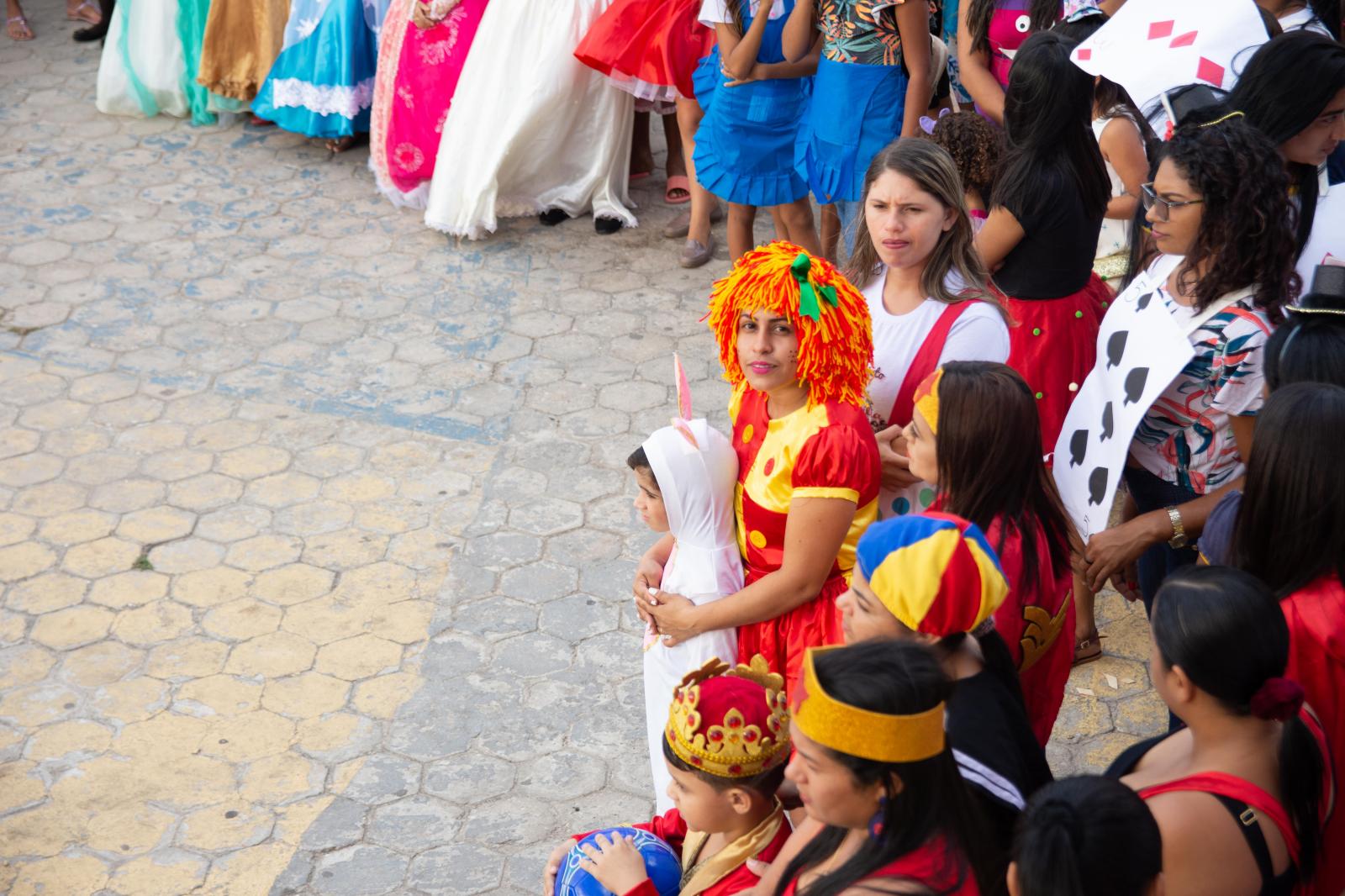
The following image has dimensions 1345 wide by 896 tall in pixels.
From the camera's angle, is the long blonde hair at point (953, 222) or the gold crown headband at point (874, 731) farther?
the long blonde hair at point (953, 222)

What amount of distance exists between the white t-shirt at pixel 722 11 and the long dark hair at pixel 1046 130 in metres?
1.92

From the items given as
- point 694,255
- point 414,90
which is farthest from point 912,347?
point 414,90

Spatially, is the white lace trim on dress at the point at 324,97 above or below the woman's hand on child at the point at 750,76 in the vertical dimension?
below

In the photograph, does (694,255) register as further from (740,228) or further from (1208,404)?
(1208,404)

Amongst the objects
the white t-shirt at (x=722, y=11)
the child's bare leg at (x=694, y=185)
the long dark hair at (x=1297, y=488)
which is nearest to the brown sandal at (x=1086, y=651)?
the long dark hair at (x=1297, y=488)

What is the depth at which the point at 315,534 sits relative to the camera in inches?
190

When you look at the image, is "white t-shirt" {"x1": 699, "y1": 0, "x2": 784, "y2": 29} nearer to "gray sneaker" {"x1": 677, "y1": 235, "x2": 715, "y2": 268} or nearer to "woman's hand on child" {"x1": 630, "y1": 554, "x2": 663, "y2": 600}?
"gray sneaker" {"x1": 677, "y1": 235, "x2": 715, "y2": 268}

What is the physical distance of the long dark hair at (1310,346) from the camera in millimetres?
2580

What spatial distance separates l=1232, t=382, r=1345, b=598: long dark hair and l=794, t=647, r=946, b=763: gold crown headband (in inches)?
32.9

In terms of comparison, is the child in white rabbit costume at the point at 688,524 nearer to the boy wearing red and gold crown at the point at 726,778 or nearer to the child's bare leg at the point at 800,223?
the boy wearing red and gold crown at the point at 726,778

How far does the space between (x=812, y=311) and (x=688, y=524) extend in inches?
21.8

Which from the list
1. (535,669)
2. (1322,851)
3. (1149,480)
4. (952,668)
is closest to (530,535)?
(535,669)

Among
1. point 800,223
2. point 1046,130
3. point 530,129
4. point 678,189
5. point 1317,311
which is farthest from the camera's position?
point 678,189

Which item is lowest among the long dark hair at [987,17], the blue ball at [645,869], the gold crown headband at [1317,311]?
the blue ball at [645,869]
